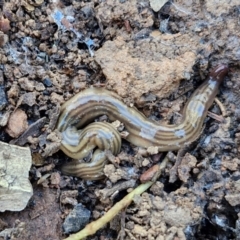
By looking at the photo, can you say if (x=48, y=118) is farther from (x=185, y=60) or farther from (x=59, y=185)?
(x=185, y=60)

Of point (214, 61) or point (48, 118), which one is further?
point (214, 61)

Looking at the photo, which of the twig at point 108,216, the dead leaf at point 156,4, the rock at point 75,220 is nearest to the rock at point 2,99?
the rock at point 75,220

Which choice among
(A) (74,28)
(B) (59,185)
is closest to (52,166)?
(B) (59,185)

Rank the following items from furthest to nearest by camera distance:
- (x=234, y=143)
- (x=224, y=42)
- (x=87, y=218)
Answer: (x=224, y=42) → (x=234, y=143) → (x=87, y=218)

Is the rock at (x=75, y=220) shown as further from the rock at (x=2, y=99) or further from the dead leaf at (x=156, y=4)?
the dead leaf at (x=156, y=4)

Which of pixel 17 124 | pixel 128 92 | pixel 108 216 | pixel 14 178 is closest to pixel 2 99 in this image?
pixel 17 124

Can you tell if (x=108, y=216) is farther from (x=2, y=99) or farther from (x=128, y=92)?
(x=2, y=99)
